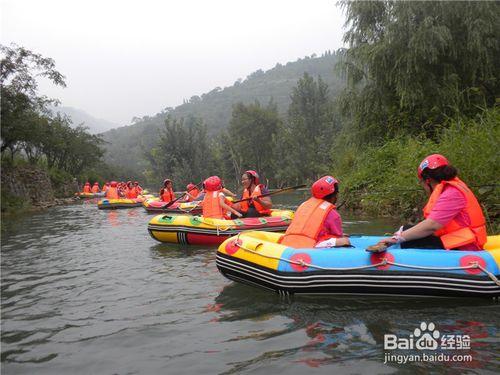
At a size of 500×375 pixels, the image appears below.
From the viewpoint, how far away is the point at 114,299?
523 centimetres

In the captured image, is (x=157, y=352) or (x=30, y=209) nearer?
(x=157, y=352)

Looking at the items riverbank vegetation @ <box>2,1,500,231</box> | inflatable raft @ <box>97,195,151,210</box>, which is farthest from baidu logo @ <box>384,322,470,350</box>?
inflatable raft @ <box>97,195,151,210</box>

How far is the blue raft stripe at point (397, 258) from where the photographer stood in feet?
14.1

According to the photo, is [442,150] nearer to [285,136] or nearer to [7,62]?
[7,62]

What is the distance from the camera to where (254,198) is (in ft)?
28.3

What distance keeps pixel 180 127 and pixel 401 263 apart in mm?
39615

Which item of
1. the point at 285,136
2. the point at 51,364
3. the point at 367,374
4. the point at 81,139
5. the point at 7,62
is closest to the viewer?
the point at 367,374

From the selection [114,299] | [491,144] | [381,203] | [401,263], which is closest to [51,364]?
[114,299]

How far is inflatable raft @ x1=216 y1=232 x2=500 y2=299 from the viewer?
13.9 ft

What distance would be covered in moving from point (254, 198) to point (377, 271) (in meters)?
4.38

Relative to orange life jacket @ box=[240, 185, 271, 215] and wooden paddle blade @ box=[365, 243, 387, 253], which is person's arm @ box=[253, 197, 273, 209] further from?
wooden paddle blade @ box=[365, 243, 387, 253]

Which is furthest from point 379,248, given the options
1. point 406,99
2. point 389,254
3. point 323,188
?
point 406,99

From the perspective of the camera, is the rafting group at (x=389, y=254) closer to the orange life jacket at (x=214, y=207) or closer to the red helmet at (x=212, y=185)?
the orange life jacket at (x=214, y=207)

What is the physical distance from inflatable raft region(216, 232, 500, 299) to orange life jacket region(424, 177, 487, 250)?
4.9 inches
